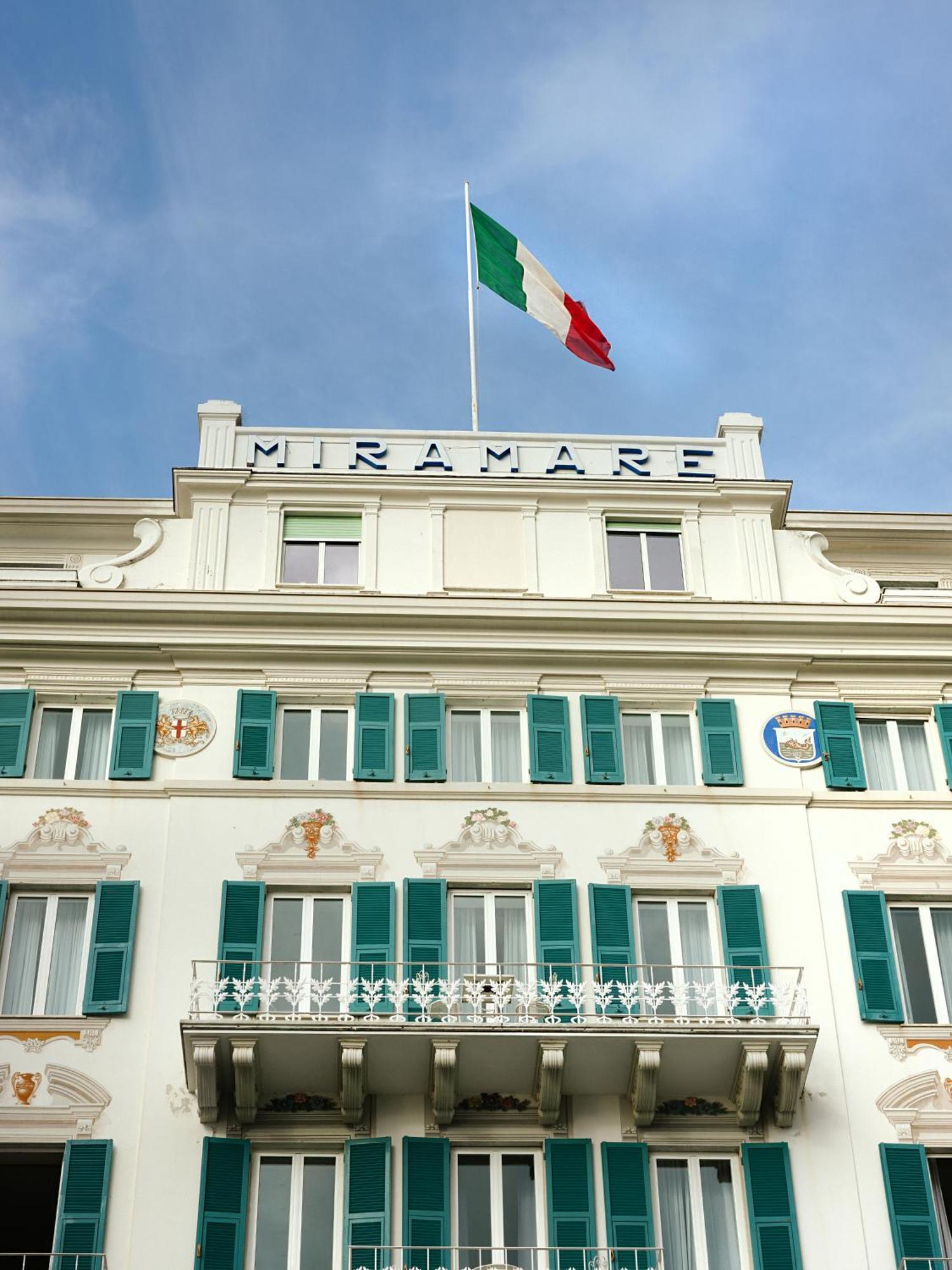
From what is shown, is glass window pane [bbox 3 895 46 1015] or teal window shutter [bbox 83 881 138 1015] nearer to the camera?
teal window shutter [bbox 83 881 138 1015]

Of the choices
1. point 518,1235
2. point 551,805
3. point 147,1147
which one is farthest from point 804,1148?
point 147,1147

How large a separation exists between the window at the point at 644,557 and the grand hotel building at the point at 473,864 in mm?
55

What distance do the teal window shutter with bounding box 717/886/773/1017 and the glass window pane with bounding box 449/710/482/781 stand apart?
424 cm

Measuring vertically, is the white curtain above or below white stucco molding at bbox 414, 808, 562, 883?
below

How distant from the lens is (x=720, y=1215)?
85.2 feet

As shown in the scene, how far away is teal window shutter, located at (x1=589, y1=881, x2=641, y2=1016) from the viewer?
2747 centimetres

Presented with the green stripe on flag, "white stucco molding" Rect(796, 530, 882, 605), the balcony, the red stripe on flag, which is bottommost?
the balcony

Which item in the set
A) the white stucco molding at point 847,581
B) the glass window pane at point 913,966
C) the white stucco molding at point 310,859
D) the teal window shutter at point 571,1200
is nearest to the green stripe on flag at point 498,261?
the white stucco molding at point 847,581

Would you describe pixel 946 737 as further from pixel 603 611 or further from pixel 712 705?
pixel 603 611

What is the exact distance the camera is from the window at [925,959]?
91.3ft

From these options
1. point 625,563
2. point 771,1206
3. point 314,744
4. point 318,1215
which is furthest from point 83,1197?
point 625,563

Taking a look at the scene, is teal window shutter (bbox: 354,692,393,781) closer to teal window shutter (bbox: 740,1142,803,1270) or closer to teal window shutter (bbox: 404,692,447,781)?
teal window shutter (bbox: 404,692,447,781)

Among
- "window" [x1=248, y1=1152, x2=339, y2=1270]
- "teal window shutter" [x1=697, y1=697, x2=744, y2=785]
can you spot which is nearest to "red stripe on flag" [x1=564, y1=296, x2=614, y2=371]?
"teal window shutter" [x1=697, y1=697, x2=744, y2=785]

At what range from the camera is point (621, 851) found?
94.6ft
